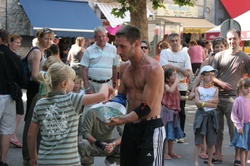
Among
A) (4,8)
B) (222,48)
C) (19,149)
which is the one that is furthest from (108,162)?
(4,8)

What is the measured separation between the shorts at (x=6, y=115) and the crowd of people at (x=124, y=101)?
0.01 m

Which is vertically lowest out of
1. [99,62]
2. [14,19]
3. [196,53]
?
[196,53]

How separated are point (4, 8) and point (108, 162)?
607 inches

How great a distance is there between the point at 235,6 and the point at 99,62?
2068 cm

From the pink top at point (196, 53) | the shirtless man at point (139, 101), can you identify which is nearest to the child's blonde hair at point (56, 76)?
the shirtless man at point (139, 101)

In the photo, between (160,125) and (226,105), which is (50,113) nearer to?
(160,125)

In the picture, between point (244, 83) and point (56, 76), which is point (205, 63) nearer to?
point (244, 83)

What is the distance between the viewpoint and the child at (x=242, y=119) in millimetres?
7160

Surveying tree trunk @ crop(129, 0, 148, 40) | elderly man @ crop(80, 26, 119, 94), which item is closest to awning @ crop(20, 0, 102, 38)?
tree trunk @ crop(129, 0, 148, 40)

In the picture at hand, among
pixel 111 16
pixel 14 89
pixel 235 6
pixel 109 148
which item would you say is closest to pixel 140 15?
pixel 111 16

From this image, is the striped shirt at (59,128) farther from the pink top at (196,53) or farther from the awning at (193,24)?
the awning at (193,24)

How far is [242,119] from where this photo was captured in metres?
7.22

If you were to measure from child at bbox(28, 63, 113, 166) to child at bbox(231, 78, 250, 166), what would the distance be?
3.36 m

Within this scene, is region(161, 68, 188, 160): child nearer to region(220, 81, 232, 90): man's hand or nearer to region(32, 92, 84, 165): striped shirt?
region(220, 81, 232, 90): man's hand
